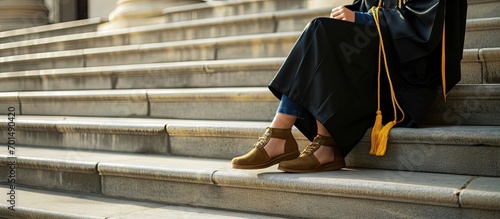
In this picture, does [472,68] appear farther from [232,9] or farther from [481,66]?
[232,9]

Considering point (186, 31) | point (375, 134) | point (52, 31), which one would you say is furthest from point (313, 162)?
point (52, 31)

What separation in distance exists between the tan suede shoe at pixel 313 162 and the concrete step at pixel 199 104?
1.80 feet

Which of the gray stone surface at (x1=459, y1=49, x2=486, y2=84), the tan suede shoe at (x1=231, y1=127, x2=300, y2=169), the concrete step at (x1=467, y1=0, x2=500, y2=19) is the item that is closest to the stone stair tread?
the tan suede shoe at (x1=231, y1=127, x2=300, y2=169)

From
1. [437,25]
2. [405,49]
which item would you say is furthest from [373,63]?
[437,25]

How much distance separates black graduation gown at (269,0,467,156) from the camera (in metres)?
2.72

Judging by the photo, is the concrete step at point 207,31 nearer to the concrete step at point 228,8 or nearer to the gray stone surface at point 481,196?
the concrete step at point 228,8

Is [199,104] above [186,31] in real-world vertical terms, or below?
below

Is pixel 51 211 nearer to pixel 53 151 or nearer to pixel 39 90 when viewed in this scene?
pixel 53 151

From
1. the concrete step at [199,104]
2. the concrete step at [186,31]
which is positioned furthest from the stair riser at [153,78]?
the concrete step at [186,31]

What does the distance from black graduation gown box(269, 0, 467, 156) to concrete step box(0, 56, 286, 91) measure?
0.51 m

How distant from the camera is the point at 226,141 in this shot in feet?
10.9

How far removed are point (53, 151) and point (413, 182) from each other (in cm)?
251

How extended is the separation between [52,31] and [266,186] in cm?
555

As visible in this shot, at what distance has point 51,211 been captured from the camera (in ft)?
9.79
